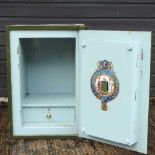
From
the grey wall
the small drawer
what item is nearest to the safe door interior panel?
the small drawer

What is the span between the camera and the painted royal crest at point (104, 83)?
2072 millimetres

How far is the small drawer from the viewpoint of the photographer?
7.86 ft

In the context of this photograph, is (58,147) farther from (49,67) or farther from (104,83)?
(49,67)

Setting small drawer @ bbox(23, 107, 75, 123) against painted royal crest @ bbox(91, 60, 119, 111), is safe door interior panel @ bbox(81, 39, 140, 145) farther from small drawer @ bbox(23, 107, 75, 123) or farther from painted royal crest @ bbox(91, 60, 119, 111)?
small drawer @ bbox(23, 107, 75, 123)

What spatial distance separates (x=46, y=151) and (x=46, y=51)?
908mm

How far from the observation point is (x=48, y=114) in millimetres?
2410

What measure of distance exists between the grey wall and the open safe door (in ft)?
3.76

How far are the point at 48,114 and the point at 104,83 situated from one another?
492 millimetres
